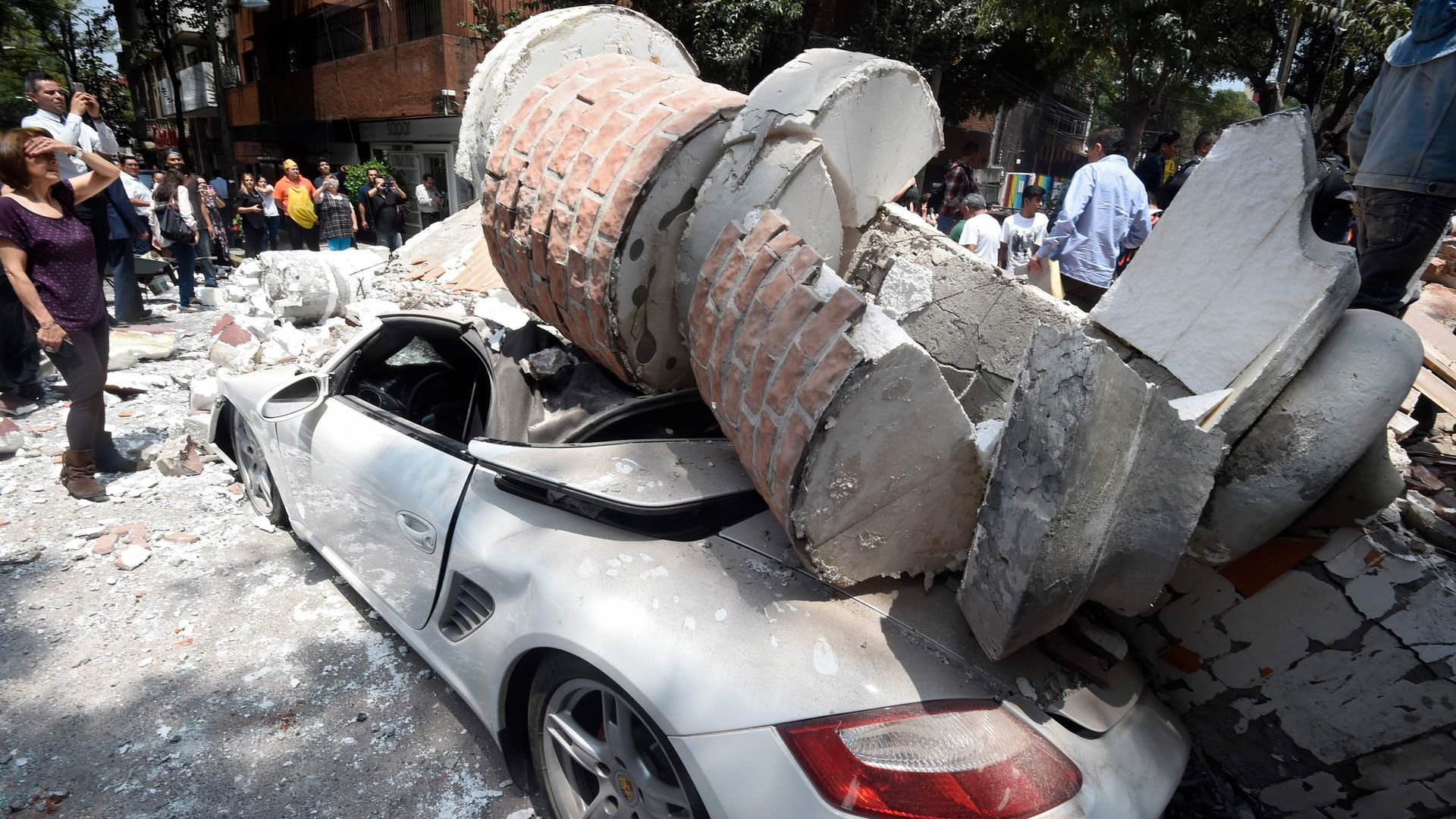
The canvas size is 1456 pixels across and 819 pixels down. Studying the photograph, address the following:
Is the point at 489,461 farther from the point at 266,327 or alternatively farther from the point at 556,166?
the point at 266,327

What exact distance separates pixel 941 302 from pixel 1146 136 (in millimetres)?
29968

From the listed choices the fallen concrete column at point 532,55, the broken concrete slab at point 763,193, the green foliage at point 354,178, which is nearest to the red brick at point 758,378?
the broken concrete slab at point 763,193

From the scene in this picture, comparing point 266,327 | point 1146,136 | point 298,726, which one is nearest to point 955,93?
point 1146,136

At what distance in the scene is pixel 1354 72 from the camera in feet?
62.7

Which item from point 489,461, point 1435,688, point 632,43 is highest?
point 632,43

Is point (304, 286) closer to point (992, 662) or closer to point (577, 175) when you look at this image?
point (577, 175)

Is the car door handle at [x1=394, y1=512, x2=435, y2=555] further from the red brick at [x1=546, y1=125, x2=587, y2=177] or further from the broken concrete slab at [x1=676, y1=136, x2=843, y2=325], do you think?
the red brick at [x1=546, y1=125, x2=587, y2=177]

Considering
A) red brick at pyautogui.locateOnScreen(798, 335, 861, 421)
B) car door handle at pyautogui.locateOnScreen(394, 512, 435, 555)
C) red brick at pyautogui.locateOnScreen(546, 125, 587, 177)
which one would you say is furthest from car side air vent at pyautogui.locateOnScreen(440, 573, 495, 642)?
red brick at pyautogui.locateOnScreen(546, 125, 587, 177)

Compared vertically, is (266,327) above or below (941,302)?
below

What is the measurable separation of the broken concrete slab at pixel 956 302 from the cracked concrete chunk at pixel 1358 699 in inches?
48.2

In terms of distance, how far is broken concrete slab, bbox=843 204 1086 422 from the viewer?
2629mm

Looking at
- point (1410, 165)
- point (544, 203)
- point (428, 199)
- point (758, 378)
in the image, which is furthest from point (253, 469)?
point (428, 199)

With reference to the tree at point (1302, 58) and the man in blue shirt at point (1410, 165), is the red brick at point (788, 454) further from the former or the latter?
the tree at point (1302, 58)

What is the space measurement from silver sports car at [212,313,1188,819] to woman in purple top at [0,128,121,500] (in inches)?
86.1
